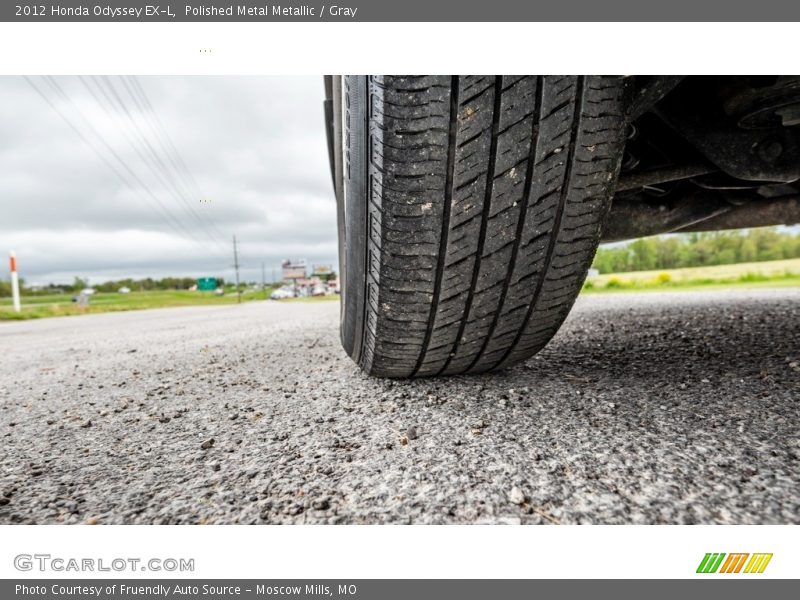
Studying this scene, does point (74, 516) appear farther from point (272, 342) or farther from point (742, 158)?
point (272, 342)

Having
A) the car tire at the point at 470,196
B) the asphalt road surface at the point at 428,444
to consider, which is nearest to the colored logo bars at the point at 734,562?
the asphalt road surface at the point at 428,444

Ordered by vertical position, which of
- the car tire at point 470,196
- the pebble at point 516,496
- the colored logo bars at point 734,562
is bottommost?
the colored logo bars at point 734,562

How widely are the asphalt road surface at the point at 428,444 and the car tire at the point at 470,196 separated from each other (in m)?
0.22

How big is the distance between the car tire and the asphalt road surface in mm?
223

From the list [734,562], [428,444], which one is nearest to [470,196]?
[428,444]

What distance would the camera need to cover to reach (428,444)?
2.69 feet

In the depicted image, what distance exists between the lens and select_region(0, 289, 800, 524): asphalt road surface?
0.62 m

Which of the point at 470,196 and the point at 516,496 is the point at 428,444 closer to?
the point at 516,496

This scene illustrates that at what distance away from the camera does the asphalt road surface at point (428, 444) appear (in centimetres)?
62

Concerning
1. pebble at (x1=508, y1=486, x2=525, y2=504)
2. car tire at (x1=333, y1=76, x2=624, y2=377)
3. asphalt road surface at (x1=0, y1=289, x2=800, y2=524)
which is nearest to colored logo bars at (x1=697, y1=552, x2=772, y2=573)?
asphalt road surface at (x1=0, y1=289, x2=800, y2=524)

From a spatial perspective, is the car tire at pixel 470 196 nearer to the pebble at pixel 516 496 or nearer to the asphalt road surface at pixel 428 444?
the asphalt road surface at pixel 428 444

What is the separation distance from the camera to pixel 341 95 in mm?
870

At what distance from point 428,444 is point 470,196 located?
47 centimetres

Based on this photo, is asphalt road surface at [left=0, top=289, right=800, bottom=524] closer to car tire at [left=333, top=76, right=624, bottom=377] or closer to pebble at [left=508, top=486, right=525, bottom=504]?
pebble at [left=508, top=486, right=525, bottom=504]
